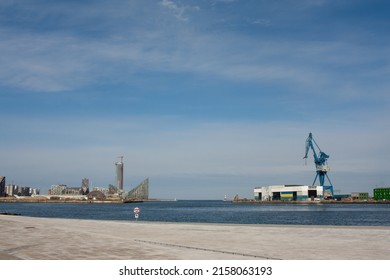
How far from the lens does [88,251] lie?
18.7 metres

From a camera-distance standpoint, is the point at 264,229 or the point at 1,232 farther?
the point at 264,229
